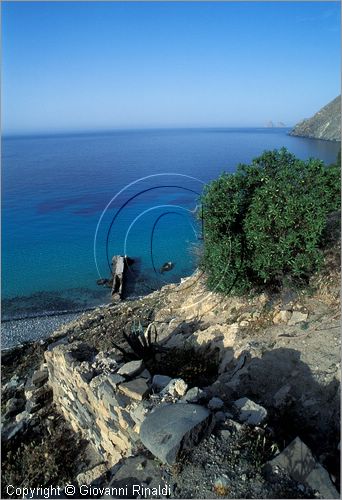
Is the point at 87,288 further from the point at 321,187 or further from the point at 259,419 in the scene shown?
the point at 259,419

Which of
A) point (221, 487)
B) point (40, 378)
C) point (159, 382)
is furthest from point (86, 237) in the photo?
point (221, 487)

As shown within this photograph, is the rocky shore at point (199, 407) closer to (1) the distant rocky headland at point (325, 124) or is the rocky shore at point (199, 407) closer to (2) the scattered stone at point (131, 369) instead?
(2) the scattered stone at point (131, 369)

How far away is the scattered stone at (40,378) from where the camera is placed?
9062mm

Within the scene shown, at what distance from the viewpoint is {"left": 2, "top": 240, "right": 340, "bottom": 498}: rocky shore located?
14.1ft

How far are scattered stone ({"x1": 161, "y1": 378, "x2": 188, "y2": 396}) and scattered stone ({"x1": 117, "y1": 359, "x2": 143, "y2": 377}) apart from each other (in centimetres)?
84

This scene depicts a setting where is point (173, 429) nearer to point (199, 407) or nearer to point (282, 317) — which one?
point (199, 407)

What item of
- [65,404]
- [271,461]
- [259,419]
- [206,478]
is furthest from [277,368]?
[65,404]

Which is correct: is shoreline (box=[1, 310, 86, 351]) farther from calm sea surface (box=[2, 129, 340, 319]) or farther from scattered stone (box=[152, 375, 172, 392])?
scattered stone (box=[152, 375, 172, 392])

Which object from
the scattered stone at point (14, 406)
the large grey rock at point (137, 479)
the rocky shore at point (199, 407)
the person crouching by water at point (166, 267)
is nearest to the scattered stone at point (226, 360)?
the rocky shore at point (199, 407)

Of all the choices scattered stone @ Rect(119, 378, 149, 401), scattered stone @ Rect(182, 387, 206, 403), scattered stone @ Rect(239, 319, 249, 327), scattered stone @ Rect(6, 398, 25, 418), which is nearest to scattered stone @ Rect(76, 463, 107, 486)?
scattered stone @ Rect(119, 378, 149, 401)

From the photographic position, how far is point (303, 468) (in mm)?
4164

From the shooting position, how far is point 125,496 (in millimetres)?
4414

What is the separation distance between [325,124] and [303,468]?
379 feet

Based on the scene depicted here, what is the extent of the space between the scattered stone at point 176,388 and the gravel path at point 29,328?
9.12m
